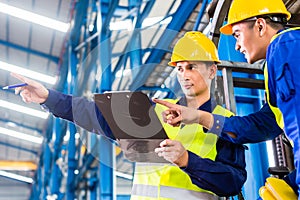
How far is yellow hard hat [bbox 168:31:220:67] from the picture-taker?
1.88m

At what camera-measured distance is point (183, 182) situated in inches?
67.2

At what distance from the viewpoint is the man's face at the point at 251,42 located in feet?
4.66

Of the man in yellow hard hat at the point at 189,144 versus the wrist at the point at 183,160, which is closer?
the wrist at the point at 183,160

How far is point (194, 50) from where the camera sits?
1.92 meters

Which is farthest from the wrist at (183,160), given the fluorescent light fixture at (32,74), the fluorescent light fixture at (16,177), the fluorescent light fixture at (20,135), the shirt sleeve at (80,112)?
the fluorescent light fixture at (16,177)

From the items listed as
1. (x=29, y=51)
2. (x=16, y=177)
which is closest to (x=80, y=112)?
(x=29, y=51)

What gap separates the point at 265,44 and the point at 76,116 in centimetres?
83

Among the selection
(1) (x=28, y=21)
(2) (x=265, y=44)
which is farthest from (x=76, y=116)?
(1) (x=28, y=21)

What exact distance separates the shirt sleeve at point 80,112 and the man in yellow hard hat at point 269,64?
1.08 ft

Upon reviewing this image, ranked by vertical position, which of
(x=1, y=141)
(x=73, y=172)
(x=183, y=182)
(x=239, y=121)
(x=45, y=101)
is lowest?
(x=183, y=182)

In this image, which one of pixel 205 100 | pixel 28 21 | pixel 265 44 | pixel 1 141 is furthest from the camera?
pixel 1 141

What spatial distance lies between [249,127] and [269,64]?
503mm

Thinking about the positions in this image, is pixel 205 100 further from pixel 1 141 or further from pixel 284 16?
pixel 1 141

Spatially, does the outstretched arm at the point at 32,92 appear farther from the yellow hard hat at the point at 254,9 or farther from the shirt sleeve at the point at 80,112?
the yellow hard hat at the point at 254,9
